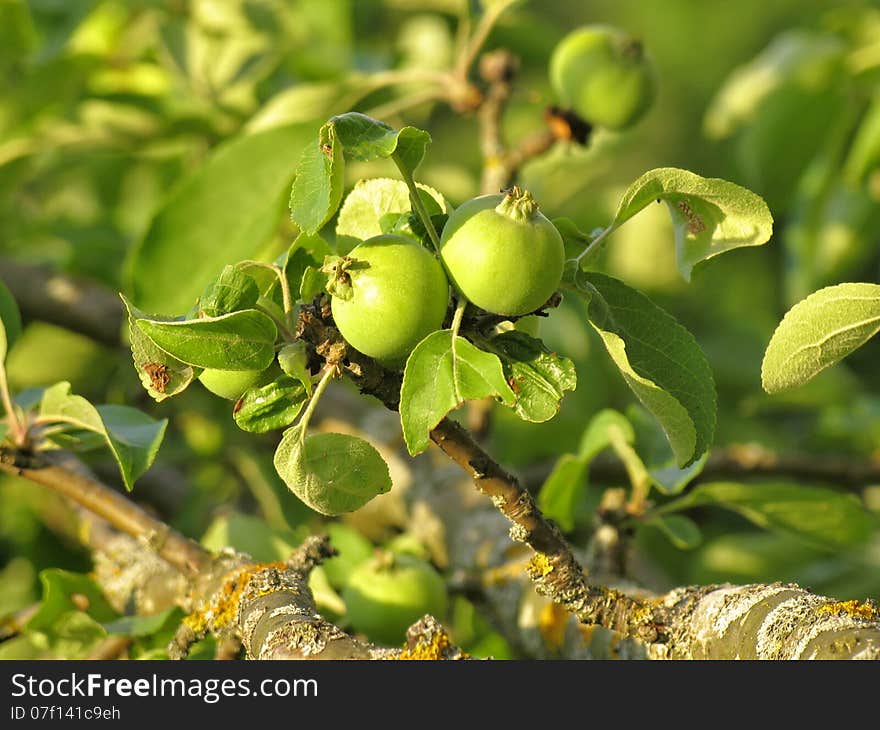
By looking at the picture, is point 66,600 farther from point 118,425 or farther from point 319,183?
point 319,183

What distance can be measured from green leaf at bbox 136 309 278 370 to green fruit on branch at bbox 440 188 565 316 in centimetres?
15

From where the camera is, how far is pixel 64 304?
194cm

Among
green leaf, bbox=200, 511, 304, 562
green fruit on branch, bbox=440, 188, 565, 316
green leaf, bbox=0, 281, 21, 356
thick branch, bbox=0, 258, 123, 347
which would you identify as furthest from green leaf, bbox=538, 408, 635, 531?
thick branch, bbox=0, 258, 123, 347

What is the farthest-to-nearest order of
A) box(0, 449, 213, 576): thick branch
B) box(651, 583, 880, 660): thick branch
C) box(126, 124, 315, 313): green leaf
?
box(126, 124, 315, 313): green leaf, box(0, 449, 213, 576): thick branch, box(651, 583, 880, 660): thick branch

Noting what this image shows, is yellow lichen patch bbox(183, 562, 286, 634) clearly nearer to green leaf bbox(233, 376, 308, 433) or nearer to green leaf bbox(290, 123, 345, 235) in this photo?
green leaf bbox(233, 376, 308, 433)

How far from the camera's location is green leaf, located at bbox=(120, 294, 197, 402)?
856 millimetres

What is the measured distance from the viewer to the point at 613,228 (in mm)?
872

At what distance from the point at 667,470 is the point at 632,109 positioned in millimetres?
619

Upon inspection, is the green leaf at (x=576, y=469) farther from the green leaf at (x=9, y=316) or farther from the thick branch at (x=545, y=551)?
the green leaf at (x=9, y=316)

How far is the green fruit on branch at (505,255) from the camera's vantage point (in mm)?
794

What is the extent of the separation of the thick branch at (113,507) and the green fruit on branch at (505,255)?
514mm

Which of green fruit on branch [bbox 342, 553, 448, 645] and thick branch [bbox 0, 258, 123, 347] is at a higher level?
thick branch [bbox 0, 258, 123, 347]

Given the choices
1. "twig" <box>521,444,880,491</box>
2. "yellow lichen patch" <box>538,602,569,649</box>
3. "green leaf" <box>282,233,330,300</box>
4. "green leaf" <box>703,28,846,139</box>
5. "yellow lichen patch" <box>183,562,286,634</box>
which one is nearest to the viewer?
"green leaf" <box>282,233,330,300</box>
